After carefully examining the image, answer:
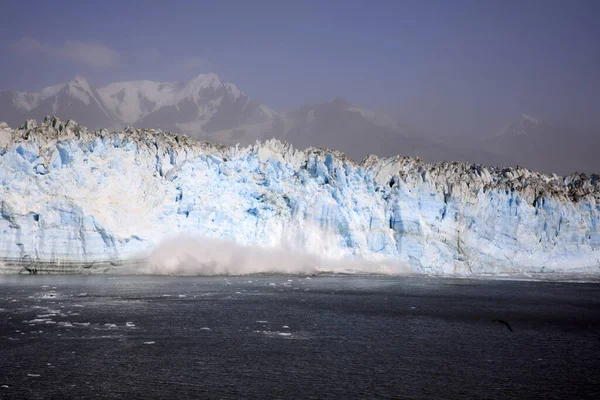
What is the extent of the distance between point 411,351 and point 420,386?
375cm

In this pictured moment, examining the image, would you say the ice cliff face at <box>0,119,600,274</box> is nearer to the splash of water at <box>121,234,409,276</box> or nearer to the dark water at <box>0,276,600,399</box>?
the splash of water at <box>121,234,409,276</box>

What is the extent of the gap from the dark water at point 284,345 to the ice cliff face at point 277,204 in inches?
274

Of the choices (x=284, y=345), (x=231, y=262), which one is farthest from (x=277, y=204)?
(x=284, y=345)

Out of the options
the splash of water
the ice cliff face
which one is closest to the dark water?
the ice cliff face

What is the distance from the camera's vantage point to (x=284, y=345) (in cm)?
1681

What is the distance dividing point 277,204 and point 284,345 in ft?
89.2

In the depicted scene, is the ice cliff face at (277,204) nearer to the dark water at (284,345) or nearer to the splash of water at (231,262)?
the splash of water at (231,262)

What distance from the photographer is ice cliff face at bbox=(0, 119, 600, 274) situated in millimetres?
36031

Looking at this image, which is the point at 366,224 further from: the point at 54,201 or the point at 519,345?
the point at 519,345

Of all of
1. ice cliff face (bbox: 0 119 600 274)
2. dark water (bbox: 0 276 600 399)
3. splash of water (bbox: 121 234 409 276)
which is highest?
ice cliff face (bbox: 0 119 600 274)

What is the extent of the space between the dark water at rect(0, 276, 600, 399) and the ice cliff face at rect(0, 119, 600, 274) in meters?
6.96

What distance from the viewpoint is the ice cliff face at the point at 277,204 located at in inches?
1419

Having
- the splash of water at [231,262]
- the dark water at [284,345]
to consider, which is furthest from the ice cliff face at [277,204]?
the dark water at [284,345]

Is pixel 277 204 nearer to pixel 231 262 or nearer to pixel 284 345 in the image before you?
pixel 231 262
